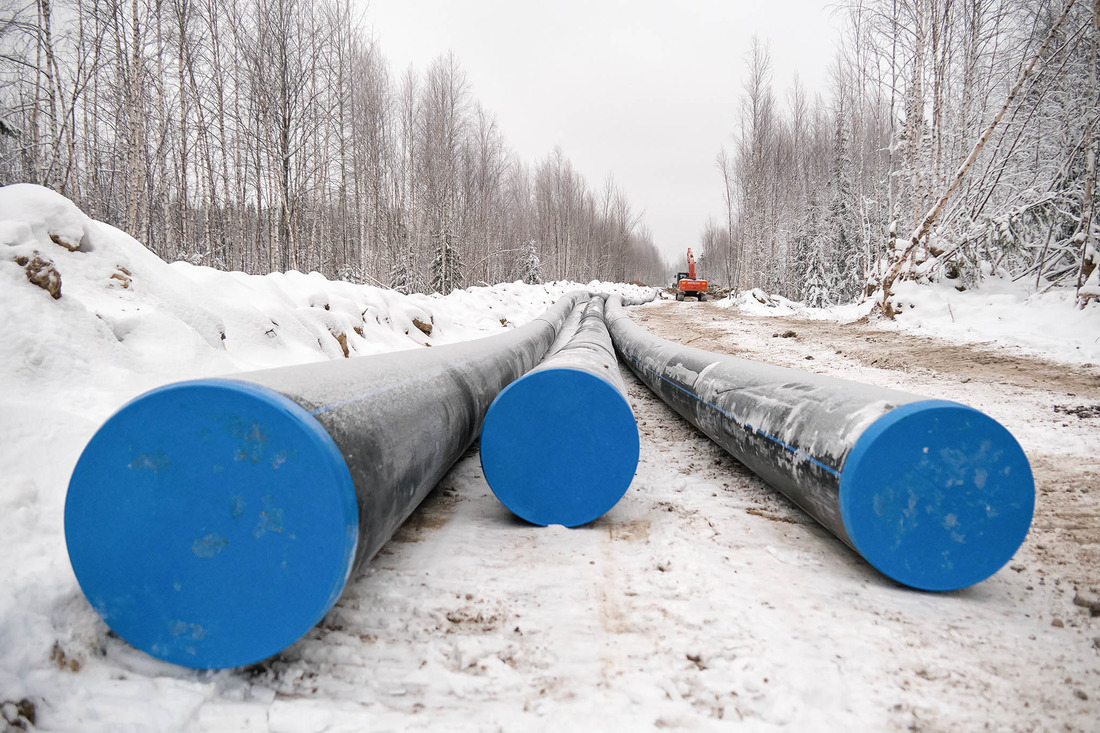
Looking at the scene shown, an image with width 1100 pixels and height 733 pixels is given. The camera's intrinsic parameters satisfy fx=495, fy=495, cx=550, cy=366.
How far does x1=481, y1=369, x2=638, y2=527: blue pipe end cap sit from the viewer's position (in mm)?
2186

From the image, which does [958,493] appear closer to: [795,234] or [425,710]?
[425,710]

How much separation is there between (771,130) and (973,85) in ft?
40.2

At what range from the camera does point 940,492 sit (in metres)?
1.76

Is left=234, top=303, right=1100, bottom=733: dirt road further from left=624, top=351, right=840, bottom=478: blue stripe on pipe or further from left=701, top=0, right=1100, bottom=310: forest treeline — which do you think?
left=701, top=0, right=1100, bottom=310: forest treeline

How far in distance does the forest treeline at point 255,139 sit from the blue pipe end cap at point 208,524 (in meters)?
4.92

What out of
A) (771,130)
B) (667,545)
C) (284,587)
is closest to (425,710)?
(284,587)

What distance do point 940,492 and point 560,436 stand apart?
4.64ft

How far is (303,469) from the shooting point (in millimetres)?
1333

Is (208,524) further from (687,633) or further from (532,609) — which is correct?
(687,633)

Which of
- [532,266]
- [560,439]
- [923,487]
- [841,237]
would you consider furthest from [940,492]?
[532,266]

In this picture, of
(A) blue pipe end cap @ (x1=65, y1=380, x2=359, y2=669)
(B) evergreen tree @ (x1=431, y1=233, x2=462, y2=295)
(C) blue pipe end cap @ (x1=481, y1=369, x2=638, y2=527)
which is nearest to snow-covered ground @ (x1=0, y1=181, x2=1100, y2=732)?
(A) blue pipe end cap @ (x1=65, y1=380, x2=359, y2=669)

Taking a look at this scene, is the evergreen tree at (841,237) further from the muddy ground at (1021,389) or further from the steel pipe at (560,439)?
the steel pipe at (560,439)

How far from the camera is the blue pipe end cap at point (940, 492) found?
68.3 inches

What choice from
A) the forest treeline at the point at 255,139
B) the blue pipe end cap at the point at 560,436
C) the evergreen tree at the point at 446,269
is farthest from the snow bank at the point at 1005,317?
the evergreen tree at the point at 446,269
